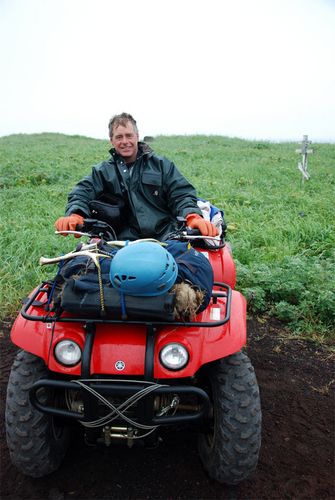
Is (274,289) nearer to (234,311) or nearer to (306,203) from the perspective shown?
(234,311)

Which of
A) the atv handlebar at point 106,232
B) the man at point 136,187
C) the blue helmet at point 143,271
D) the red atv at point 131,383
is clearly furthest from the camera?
the man at point 136,187

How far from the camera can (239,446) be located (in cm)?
213

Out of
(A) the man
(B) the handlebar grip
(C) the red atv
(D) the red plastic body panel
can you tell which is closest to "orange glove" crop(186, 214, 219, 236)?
(B) the handlebar grip

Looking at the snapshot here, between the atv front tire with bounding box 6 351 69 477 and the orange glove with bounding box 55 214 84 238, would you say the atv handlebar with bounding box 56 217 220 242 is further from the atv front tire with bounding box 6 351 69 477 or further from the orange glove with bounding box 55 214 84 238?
the atv front tire with bounding box 6 351 69 477

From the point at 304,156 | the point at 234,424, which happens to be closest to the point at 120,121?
the point at 234,424

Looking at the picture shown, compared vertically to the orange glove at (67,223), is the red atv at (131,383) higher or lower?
lower

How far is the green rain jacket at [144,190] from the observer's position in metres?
3.44

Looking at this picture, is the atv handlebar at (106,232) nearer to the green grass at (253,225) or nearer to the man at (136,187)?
the man at (136,187)

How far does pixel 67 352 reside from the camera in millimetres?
2080

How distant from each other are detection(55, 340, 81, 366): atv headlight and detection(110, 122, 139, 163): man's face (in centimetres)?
183

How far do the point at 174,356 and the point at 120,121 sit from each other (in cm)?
203

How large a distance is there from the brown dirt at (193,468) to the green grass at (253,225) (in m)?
1.23

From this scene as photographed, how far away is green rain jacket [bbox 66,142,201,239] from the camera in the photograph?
3.44 meters

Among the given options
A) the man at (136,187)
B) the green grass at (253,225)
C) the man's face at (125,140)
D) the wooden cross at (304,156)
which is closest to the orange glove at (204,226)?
the man at (136,187)
